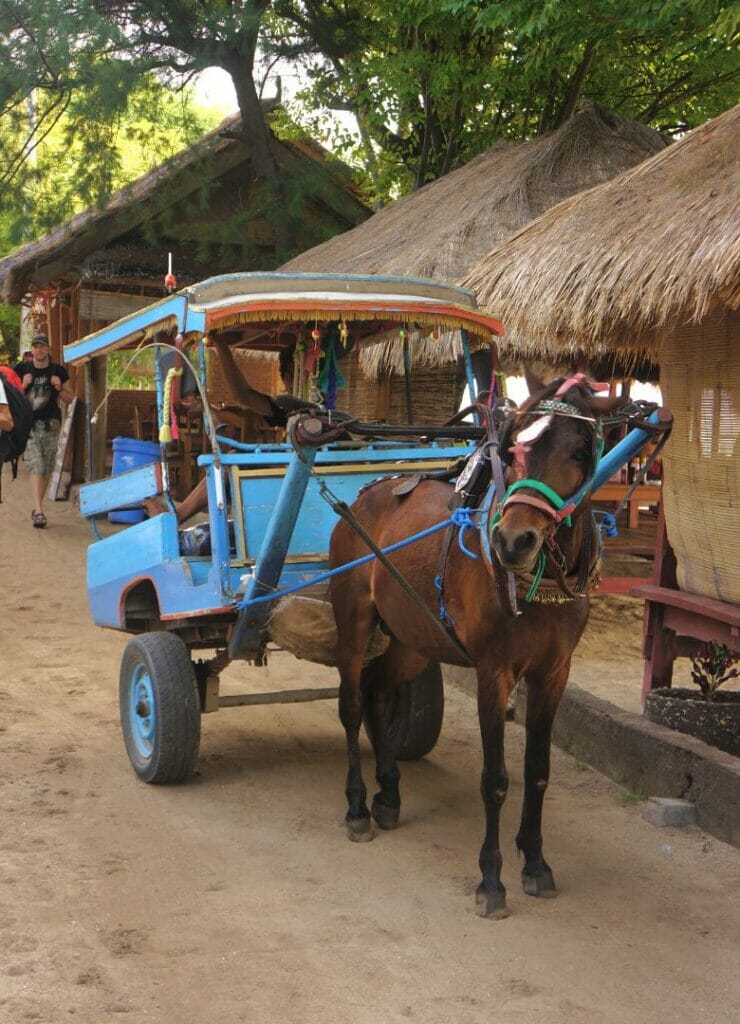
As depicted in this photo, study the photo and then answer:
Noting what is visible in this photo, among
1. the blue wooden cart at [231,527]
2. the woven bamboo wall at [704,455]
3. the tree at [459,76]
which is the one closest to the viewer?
the blue wooden cart at [231,527]

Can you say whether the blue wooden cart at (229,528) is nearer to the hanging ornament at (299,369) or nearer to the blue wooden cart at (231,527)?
the blue wooden cart at (231,527)

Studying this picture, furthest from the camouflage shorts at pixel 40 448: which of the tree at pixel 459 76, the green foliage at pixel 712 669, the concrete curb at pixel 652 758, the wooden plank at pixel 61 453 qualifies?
the green foliage at pixel 712 669

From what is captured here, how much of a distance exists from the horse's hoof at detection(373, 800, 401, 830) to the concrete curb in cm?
135

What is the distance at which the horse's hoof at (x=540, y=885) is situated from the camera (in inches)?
180

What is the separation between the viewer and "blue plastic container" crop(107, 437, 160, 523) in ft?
21.3

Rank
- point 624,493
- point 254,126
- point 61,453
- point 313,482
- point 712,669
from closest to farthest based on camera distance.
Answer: point 313,482
point 712,669
point 624,493
point 254,126
point 61,453

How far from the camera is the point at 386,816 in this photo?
17.8 ft

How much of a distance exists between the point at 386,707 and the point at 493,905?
1.54 metres

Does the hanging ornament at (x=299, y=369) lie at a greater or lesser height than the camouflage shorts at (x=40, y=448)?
greater

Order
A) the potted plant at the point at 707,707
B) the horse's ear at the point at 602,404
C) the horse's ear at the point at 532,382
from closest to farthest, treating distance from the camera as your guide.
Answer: the horse's ear at the point at 602,404 < the horse's ear at the point at 532,382 < the potted plant at the point at 707,707

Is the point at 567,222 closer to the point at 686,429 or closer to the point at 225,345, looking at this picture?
the point at 686,429

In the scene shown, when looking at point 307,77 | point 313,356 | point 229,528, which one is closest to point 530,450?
point 229,528

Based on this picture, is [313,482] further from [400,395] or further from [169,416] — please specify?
[400,395]

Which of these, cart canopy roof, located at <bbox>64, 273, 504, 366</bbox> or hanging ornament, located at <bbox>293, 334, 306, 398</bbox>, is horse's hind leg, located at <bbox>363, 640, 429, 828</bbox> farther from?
hanging ornament, located at <bbox>293, 334, 306, 398</bbox>
